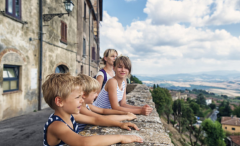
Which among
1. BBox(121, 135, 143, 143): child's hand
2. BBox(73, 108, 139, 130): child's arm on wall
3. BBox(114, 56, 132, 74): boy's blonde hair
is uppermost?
BBox(114, 56, 132, 74): boy's blonde hair

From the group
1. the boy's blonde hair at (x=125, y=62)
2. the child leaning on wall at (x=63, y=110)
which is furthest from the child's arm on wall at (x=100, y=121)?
the boy's blonde hair at (x=125, y=62)

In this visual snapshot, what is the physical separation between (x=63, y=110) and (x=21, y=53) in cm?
664

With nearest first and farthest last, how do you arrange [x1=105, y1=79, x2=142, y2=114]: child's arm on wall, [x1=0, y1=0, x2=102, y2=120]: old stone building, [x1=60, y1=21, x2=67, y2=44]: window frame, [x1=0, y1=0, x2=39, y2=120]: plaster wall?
[x1=105, y1=79, x2=142, y2=114]: child's arm on wall < [x1=0, y1=0, x2=39, y2=120]: plaster wall < [x1=0, y1=0, x2=102, y2=120]: old stone building < [x1=60, y1=21, x2=67, y2=44]: window frame

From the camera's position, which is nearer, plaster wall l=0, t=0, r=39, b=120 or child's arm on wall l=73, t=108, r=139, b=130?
child's arm on wall l=73, t=108, r=139, b=130

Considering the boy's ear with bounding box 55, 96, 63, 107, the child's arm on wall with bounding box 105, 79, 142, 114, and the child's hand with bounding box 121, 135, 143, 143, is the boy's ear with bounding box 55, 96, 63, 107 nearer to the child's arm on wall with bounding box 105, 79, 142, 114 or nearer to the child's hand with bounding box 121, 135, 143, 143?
the child's hand with bounding box 121, 135, 143, 143

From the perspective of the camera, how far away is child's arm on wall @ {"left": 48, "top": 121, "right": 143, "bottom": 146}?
1127 millimetres

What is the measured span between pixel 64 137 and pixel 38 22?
8.30 metres

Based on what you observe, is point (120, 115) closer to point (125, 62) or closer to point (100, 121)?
point (100, 121)

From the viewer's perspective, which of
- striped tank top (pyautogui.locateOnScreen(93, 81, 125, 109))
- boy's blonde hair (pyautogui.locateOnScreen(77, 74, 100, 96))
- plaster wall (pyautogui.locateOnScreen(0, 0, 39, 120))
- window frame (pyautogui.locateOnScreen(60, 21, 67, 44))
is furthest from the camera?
window frame (pyautogui.locateOnScreen(60, 21, 67, 44))

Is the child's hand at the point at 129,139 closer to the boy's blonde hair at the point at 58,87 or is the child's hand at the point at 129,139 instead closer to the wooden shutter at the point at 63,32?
the boy's blonde hair at the point at 58,87

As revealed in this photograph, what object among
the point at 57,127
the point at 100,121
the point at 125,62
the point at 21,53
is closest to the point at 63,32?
the point at 21,53

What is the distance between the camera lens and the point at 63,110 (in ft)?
4.56

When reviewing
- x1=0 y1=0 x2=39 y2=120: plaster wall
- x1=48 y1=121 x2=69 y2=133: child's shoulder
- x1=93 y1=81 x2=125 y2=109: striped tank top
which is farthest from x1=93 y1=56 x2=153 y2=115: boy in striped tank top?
x1=0 y1=0 x2=39 y2=120: plaster wall

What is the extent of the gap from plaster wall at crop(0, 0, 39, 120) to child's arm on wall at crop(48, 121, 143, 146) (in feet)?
19.1
